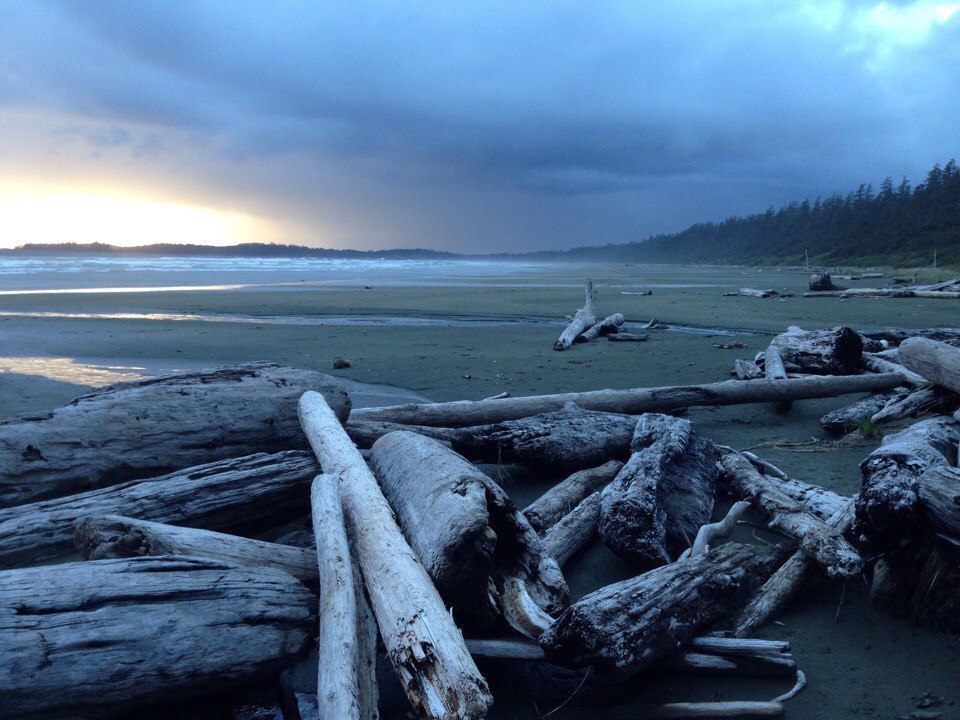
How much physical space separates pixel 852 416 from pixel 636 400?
193 cm

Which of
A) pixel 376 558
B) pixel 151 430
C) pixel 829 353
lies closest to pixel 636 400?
pixel 829 353

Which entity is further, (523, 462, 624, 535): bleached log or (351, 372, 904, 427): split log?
(351, 372, 904, 427): split log

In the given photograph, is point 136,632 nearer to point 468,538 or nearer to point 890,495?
point 468,538

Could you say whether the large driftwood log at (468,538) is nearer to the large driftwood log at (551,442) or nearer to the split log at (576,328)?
the large driftwood log at (551,442)

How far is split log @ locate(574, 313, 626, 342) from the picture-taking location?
11578mm

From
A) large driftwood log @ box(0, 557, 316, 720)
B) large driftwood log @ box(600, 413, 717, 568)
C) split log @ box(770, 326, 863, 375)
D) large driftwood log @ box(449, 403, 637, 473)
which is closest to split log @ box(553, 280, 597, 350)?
Result: split log @ box(770, 326, 863, 375)

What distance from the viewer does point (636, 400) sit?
5871mm

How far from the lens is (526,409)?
221 inches

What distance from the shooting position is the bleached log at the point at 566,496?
3.80m

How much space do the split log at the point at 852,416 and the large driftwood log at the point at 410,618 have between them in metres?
4.53

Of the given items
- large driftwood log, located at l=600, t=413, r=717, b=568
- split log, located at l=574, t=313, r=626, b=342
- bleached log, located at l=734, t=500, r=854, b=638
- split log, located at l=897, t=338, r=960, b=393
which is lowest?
bleached log, located at l=734, t=500, r=854, b=638

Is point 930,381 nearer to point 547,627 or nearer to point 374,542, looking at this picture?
point 547,627

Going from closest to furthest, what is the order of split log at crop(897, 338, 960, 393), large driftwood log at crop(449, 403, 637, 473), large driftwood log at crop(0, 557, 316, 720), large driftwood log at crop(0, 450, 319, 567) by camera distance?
large driftwood log at crop(0, 557, 316, 720) → large driftwood log at crop(0, 450, 319, 567) → large driftwood log at crop(449, 403, 637, 473) → split log at crop(897, 338, 960, 393)

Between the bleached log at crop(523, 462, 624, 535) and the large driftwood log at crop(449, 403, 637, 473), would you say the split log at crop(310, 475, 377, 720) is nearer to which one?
the bleached log at crop(523, 462, 624, 535)
